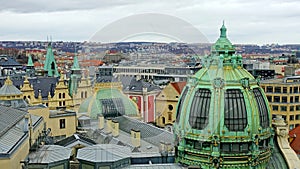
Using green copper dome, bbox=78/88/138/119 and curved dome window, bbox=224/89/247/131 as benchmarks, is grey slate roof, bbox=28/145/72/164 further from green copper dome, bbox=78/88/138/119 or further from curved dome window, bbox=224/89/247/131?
green copper dome, bbox=78/88/138/119

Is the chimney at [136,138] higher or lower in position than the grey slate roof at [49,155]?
lower

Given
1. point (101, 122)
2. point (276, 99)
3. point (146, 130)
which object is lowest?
point (146, 130)

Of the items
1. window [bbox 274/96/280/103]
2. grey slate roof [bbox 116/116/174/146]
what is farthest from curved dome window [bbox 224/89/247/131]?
window [bbox 274/96/280/103]

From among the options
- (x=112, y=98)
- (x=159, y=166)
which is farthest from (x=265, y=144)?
(x=112, y=98)

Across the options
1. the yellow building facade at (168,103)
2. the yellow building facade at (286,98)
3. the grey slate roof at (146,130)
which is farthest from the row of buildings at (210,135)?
the yellow building facade at (286,98)

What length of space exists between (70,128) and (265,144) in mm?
30490

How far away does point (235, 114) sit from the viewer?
30453 mm

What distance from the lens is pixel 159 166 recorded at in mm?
32500

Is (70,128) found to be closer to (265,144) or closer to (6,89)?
(6,89)

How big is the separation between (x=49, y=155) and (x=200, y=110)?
10.7 m

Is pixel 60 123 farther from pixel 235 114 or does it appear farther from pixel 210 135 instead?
pixel 235 114

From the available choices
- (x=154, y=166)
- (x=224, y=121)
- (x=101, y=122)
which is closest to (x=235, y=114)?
(x=224, y=121)

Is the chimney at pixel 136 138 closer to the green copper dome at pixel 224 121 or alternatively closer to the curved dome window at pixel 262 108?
the green copper dome at pixel 224 121

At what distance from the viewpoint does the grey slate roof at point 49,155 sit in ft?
103
